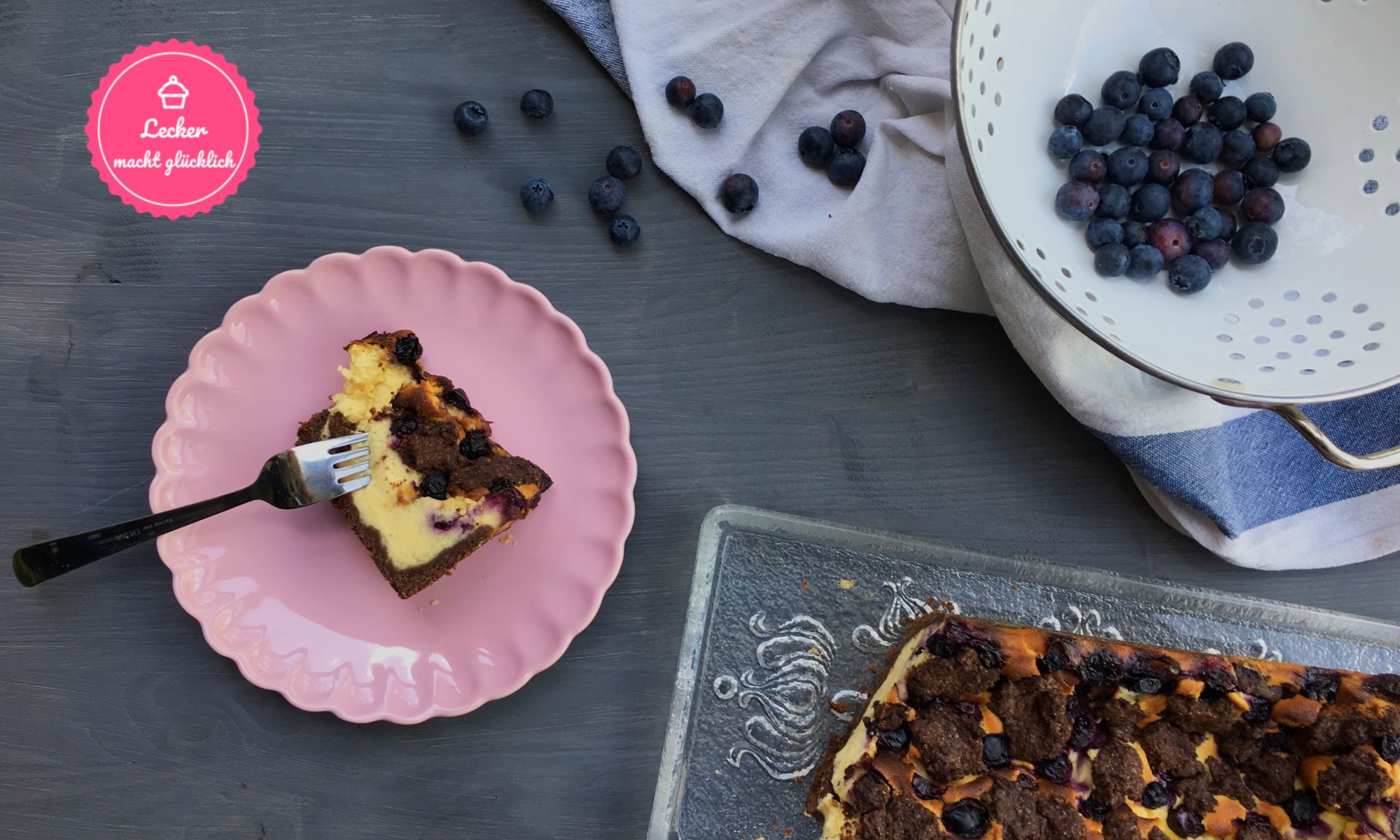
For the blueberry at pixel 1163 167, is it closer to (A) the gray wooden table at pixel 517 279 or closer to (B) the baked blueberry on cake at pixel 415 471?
(A) the gray wooden table at pixel 517 279

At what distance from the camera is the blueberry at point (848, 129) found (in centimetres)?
195

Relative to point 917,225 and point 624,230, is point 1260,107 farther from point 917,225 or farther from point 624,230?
point 624,230

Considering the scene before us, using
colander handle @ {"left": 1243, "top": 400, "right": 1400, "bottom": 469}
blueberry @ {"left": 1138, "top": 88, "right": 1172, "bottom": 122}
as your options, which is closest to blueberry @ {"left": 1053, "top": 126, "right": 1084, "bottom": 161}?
blueberry @ {"left": 1138, "top": 88, "right": 1172, "bottom": 122}

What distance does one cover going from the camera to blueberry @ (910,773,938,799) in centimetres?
179

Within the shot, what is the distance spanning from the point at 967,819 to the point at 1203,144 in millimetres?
1418

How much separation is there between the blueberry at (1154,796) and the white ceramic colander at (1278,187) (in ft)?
2.48

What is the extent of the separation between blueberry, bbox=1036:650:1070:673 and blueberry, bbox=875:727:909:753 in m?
0.30

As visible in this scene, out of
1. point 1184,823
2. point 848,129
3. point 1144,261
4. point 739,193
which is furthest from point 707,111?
point 1184,823

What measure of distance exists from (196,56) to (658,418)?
1341mm

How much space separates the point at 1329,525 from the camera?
2.01 metres

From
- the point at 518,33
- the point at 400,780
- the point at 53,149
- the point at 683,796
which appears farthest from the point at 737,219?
the point at 53,149

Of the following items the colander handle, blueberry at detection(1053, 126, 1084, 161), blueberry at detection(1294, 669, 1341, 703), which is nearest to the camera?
the colander handle

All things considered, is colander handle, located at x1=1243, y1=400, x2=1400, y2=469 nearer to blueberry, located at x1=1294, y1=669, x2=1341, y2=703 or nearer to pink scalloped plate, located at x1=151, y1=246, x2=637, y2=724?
blueberry, located at x1=1294, y1=669, x2=1341, y2=703

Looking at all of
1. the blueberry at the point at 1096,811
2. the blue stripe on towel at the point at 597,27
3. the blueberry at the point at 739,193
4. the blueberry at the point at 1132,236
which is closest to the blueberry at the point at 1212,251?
the blueberry at the point at 1132,236
